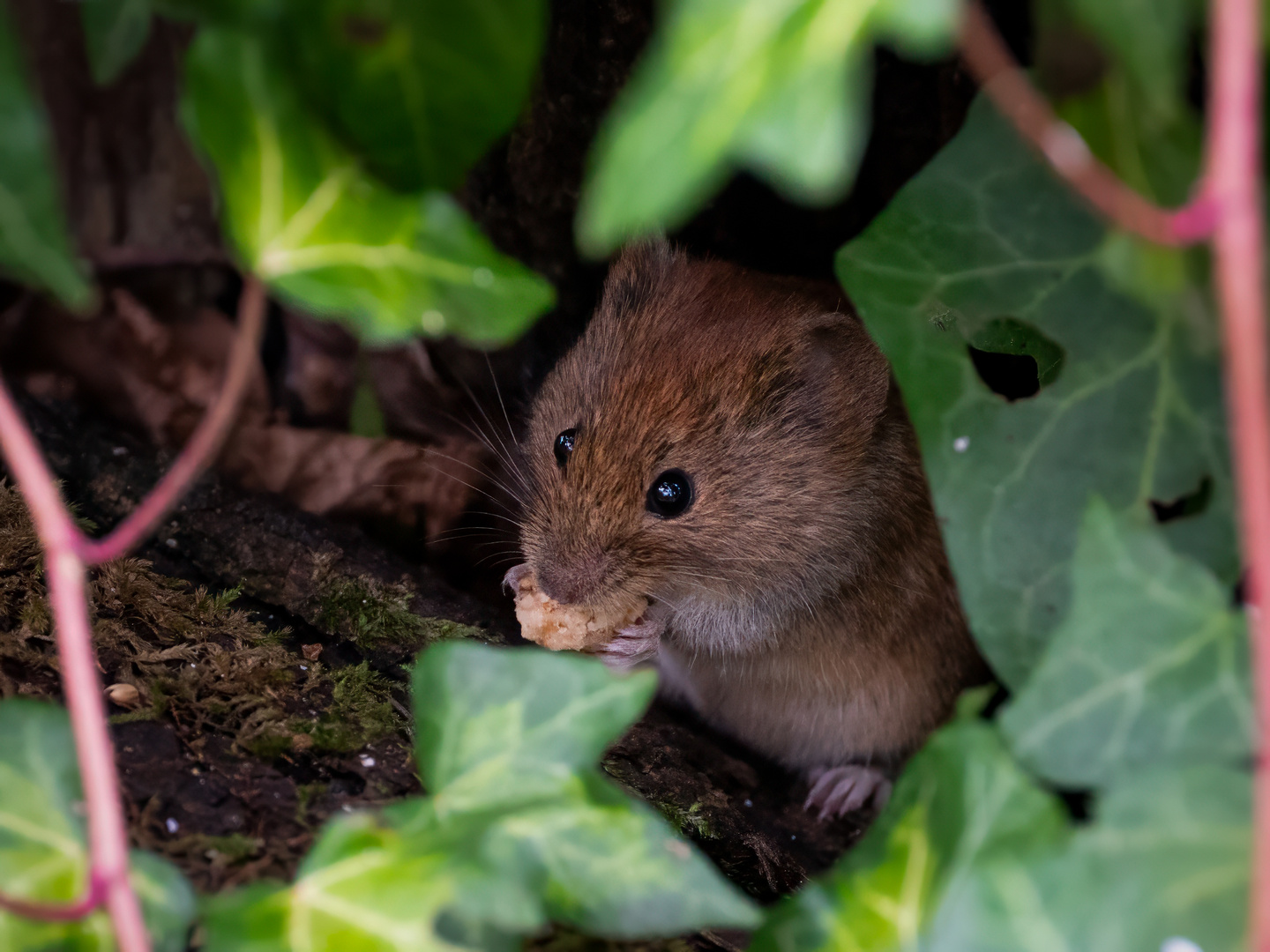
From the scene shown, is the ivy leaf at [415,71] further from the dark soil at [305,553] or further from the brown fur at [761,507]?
the brown fur at [761,507]

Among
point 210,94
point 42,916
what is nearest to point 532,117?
point 210,94

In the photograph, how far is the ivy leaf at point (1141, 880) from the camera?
1.16 m

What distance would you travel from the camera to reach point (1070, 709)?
1341 mm

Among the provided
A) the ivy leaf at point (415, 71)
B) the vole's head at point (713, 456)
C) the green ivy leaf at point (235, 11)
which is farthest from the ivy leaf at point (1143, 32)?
the vole's head at point (713, 456)

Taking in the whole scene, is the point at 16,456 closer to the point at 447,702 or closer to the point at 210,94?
the point at 210,94

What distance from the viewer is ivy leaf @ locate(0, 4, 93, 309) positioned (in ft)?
4.21

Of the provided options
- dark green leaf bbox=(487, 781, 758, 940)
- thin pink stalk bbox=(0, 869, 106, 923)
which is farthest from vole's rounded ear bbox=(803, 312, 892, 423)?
thin pink stalk bbox=(0, 869, 106, 923)

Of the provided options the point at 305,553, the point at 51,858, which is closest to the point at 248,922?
the point at 51,858

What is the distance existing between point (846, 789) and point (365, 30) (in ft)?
9.24

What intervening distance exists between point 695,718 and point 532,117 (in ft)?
7.21

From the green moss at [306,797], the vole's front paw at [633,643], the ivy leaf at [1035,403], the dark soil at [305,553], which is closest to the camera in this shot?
the ivy leaf at [1035,403]

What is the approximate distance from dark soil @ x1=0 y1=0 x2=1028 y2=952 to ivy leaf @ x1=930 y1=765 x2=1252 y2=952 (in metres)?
0.86

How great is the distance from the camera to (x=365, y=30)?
4.19 ft

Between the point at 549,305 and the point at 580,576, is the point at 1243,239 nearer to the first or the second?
the point at 549,305
